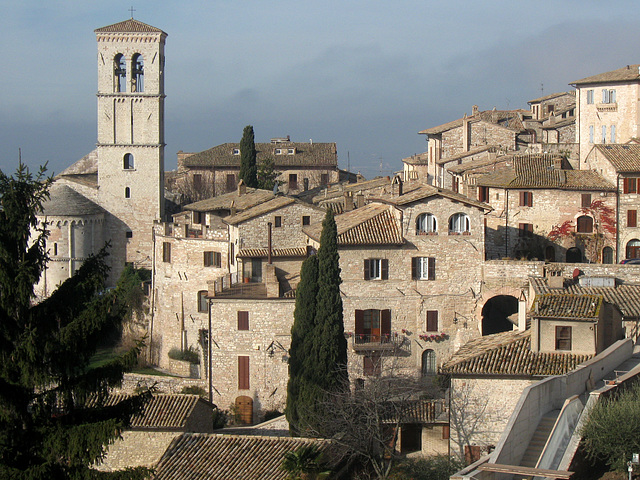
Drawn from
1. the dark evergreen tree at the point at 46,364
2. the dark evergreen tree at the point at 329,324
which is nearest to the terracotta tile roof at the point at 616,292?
the dark evergreen tree at the point at 329,324

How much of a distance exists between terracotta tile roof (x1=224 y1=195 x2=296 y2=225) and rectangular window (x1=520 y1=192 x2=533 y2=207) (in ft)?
33.4

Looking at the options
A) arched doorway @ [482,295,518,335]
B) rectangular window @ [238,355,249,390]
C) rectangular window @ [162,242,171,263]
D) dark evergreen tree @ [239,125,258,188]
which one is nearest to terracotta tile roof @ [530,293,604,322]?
arched doorway @ [482,295,518,335]

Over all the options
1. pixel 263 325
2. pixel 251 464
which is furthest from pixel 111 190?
pixel 251 464

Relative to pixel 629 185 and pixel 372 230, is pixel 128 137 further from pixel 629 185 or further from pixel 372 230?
pixel 629 185

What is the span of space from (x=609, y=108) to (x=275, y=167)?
83.8ft

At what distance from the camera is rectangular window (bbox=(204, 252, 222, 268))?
43.6 meters

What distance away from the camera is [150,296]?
157 ft

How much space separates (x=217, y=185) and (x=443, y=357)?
127 ft

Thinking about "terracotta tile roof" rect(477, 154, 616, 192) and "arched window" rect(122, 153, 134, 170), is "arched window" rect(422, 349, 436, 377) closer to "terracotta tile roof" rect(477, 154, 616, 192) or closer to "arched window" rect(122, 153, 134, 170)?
"terracotta tile roof" rect(477, 154, 616, 192)

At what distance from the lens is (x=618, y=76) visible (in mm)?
56594

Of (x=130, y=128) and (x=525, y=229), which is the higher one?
(x=130, y=128)

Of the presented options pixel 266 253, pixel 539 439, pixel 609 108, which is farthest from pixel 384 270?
pixel 609 108

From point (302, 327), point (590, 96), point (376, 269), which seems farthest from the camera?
point (590, 96)

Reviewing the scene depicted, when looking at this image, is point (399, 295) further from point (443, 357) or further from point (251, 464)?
point (251, 464)
